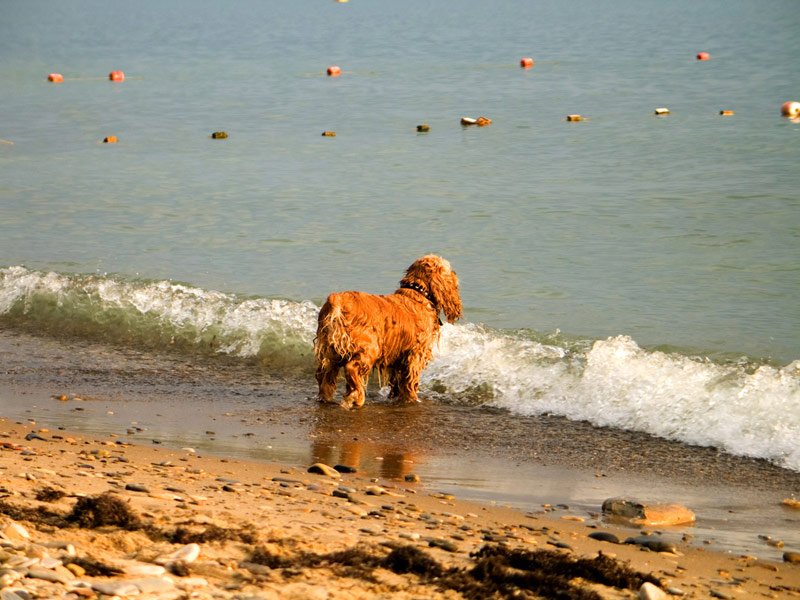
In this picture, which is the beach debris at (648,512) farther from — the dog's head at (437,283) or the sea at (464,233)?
the dog's head at (437,283)

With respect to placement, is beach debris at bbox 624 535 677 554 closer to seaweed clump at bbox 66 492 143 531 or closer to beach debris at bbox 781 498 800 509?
beach debris at bbox 781 498 800 509

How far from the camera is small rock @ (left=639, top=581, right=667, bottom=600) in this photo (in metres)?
5.22

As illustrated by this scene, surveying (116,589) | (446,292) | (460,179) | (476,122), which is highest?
(476,122)

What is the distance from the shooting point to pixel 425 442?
876 cm

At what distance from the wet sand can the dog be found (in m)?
0.27

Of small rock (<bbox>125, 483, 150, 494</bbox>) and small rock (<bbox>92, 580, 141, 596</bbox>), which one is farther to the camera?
small rock (<bbox>125, 483, 150, 494</bbox>)

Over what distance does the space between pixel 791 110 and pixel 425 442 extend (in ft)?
68.4

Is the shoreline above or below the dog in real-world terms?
below

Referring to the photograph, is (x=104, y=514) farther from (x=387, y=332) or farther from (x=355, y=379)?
(x=387, y=332)

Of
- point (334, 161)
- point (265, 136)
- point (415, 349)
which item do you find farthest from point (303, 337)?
point (265, 136)

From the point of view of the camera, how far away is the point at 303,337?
12.0 m

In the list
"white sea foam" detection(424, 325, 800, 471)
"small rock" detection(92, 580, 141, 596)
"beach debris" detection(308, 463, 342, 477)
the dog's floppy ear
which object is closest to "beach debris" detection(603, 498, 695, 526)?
"beach debris" detection(308, 463, 342, 477)

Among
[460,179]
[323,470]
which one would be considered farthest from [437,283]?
[460,179]

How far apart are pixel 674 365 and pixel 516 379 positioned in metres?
1.44
